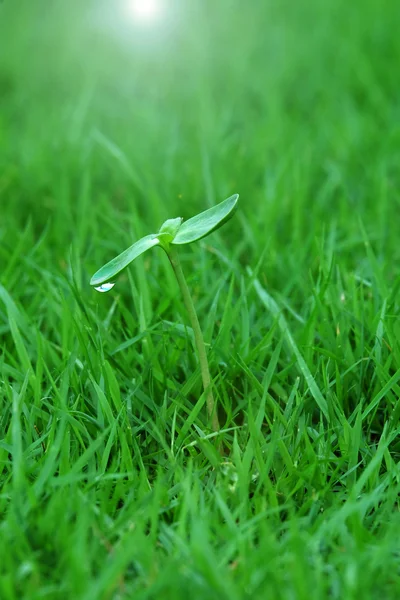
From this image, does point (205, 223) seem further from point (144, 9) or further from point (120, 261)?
point (144, 9)

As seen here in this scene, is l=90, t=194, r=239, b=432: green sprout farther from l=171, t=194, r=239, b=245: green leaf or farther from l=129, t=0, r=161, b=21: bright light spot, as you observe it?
l=129, t=0, r=161, b=21: bright light spot

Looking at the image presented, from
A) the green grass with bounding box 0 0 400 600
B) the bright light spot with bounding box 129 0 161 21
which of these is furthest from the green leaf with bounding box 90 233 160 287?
the bright light spot with bounding box 129 0 161 21

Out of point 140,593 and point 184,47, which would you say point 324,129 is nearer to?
point 184,47

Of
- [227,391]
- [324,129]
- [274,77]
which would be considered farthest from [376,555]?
[274,77]

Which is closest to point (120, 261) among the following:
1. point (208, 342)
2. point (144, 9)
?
point (208, 342)

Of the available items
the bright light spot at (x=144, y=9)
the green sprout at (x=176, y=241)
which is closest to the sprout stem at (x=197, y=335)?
the green sprout at (x=176, y=241)

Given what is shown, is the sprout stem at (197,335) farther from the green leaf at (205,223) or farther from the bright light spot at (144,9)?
the bright light spot at (144,9)
